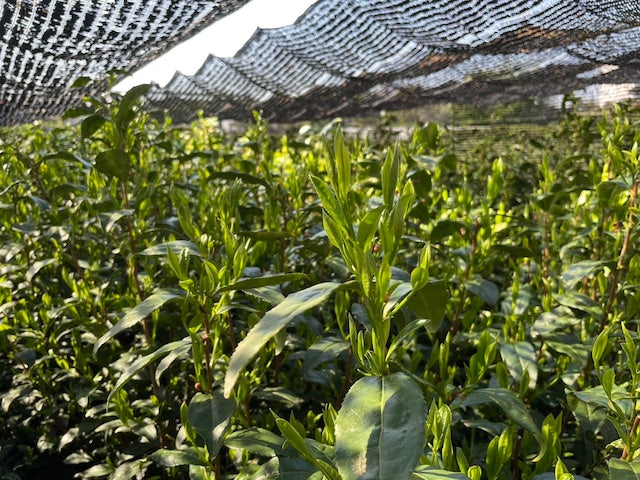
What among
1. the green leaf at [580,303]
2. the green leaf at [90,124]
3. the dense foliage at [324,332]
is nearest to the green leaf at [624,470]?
the dense foliage at [324,332]

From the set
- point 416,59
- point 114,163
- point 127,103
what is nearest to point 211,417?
point 114,163

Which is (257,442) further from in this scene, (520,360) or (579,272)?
(579,272)

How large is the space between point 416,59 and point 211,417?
A: 4.53 meters

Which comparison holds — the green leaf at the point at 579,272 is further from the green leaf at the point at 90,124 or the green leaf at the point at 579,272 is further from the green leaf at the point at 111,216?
the green leaf at the point at 90,124

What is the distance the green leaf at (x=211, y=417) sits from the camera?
3.88ft

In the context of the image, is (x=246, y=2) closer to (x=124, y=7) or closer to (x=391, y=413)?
(x=124, y=7)

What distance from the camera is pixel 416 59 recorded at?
5137mm

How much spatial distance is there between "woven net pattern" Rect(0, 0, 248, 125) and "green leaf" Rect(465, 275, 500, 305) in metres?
2.02

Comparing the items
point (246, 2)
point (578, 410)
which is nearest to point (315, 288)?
point (578, 410)

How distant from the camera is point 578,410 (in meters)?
1.41

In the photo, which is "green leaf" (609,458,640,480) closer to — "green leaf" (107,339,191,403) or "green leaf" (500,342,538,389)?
"green leaf" (500,342,538,389)

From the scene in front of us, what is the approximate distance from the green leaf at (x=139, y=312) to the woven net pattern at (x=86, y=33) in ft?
6.17

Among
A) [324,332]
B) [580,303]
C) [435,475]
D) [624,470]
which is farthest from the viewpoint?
[324,332]

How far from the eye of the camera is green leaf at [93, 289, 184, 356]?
1.18m
